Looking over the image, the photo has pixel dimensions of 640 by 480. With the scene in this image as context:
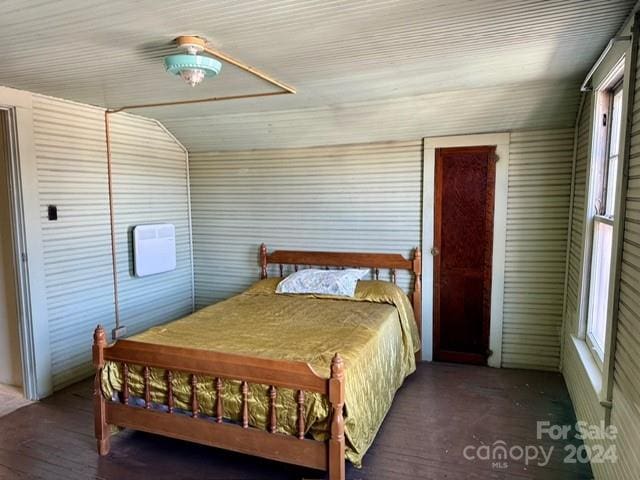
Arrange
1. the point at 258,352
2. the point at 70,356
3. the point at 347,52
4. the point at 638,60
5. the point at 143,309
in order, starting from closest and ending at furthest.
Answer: the point at 638,60, the point at 347,52, the point at 258,352, the point at 70,356, the point at 143,309

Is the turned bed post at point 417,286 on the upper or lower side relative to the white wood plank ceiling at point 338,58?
lower

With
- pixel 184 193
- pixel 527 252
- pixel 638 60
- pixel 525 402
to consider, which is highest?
pixel 638 60

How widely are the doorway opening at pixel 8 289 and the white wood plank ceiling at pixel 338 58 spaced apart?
48 cm

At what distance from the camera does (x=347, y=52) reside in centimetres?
246

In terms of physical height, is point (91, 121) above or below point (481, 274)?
above

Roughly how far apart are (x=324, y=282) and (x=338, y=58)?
2062mm

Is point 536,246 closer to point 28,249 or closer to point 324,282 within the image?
point 324,282

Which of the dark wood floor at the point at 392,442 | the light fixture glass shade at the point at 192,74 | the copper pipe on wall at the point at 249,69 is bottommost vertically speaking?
the dark wood floor at the point at 392,442

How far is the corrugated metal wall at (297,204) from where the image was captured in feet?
13.6

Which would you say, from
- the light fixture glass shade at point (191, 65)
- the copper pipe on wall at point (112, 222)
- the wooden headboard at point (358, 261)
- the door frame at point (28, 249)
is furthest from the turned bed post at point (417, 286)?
the door frame at point (28, 249)

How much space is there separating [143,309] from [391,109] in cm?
309

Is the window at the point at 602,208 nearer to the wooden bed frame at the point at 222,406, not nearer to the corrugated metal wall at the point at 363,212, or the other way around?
the corrugated metal wall at the point at 363,212

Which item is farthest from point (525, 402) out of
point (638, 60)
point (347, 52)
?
point (347, 52)

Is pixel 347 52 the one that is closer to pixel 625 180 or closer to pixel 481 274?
pixel 625 180
